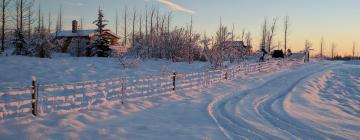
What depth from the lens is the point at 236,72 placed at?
26938mm

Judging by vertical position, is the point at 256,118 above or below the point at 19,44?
below

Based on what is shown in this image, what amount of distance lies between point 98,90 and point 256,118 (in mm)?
9714

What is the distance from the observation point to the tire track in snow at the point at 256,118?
9570 mm

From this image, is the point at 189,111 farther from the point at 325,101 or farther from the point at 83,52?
the point at 83,52

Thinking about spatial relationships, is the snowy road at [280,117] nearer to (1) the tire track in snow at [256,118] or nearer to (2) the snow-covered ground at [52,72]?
(1) the tire track in snow at [256,118]

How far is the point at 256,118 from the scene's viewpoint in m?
11.8

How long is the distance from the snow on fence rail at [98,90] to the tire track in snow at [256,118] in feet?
10.8

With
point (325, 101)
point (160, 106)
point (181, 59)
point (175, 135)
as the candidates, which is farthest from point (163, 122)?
point (181, 59)

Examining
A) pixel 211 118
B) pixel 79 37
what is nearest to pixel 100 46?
pixel 79 37

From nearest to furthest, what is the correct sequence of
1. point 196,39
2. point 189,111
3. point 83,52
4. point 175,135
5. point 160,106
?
point 175,135, point 189,111, point 160,106, point 196,39, point 83,52

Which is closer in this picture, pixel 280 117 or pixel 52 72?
pixel 280 117

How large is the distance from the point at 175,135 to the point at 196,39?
3970cm

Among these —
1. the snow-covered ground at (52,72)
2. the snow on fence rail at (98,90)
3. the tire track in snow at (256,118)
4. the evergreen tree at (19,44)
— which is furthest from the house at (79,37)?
the tire track in snow at (256,118)

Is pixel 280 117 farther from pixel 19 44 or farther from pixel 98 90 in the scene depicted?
pixel 19 44
